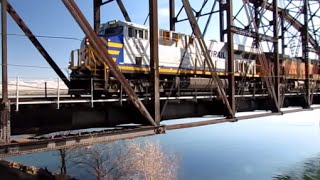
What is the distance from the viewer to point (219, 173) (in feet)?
214

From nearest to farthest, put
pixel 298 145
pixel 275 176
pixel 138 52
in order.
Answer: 1. pixel 138 52
2. pixel 275 176
3. pixel 298 145

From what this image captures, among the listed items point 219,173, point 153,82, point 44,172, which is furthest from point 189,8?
point 219,173

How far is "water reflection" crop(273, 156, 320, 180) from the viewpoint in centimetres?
5099

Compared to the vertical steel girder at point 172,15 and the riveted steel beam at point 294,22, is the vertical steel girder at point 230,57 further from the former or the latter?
the riveted steel beam at point 294,22

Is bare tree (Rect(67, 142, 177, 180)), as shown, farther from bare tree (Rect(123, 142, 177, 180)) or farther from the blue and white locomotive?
the blue and white locomotive

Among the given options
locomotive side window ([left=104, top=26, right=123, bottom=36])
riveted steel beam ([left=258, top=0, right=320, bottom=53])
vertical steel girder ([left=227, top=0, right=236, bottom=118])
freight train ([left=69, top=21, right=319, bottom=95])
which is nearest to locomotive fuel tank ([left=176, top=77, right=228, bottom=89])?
freight train ([left=69, top=21, right=319, bottom=95])

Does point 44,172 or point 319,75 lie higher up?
point 319,75

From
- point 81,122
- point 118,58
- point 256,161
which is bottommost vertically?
point 256,161

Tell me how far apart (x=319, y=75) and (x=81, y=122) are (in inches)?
1342

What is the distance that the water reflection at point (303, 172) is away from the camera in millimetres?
50987

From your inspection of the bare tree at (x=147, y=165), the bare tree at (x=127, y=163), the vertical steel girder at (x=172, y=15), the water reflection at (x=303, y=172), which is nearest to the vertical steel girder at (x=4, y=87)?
the vertical steel girder at (x=172, y=15)

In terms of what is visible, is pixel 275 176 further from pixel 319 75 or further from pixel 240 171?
pixel 319 75

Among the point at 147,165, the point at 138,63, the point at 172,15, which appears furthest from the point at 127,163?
the point at 138,63

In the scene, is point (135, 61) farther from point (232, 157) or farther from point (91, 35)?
point (232, 157)
